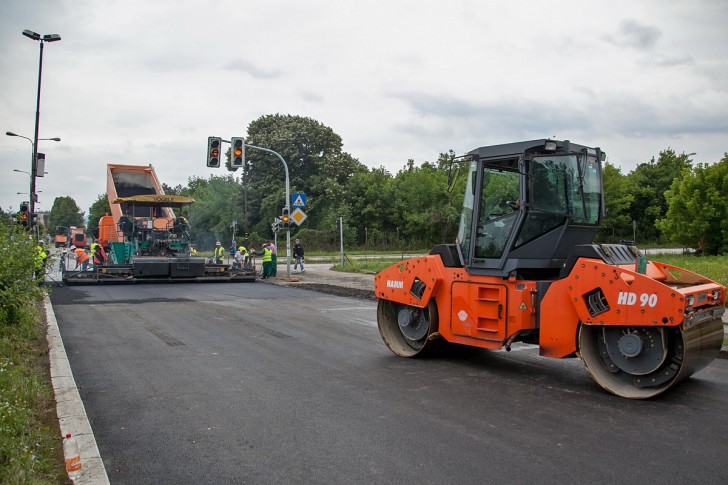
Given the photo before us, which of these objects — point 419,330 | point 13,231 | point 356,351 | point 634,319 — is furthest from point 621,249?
point 13,231

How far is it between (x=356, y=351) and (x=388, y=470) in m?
4.41

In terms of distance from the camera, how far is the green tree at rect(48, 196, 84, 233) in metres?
126

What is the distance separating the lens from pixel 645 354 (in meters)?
6.05

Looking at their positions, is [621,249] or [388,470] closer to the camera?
[388,470]

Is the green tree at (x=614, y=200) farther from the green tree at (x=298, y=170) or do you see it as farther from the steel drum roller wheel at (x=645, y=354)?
the steel drum roller wheel at (x=645, y=354)

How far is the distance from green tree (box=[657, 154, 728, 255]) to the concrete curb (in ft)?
97.2

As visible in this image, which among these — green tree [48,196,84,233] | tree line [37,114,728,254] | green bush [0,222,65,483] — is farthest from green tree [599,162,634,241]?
green tree [48,196,84,233]

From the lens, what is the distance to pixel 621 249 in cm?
704

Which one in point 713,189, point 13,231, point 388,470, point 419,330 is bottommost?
point 388,470

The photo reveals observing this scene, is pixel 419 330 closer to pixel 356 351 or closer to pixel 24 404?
pixel 356 351

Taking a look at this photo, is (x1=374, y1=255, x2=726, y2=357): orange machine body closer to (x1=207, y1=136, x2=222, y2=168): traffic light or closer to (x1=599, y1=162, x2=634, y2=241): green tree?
(x1=207, y1=136, x2=222, y2=168): traffic light

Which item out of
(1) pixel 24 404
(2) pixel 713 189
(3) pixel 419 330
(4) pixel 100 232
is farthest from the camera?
(2) pixel 713 189

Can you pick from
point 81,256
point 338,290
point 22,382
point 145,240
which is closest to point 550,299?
point 22,382

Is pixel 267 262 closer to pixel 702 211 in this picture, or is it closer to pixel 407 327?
pixel 407 327
